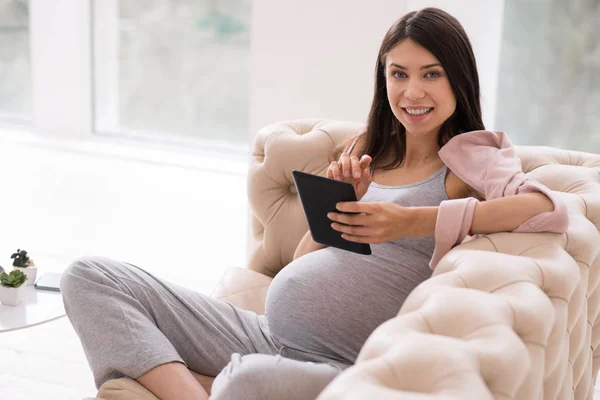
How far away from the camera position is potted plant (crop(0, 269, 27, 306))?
80.1 inches

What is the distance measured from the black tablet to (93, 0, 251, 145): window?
2172 millimetres

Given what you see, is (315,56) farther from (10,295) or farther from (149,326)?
(149,326)

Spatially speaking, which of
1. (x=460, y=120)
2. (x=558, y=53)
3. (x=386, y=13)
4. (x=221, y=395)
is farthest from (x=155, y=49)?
(x=221, y=395)

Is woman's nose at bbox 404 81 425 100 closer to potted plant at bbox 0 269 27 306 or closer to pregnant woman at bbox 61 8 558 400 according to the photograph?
pregnant woman at bbox 61 8 558 400

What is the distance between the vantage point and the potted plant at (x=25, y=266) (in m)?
2.16

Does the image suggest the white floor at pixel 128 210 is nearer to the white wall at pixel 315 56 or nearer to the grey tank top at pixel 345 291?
the white wall at pixel 315 56

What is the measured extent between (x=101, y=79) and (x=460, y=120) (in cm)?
243

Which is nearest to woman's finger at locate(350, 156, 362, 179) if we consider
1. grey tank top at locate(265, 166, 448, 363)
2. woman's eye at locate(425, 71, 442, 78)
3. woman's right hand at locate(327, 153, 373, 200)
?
woman's right hand at locate(327, 153, 373, 200)

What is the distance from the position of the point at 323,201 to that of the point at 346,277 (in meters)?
0.20

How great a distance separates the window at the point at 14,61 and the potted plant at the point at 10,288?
7.34 feet

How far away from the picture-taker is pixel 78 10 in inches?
147

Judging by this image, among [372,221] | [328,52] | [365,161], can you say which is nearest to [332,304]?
[372,221]

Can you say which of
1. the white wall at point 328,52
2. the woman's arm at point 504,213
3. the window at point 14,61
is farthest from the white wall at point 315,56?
the window at point 14,61

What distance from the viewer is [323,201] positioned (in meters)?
1.62
